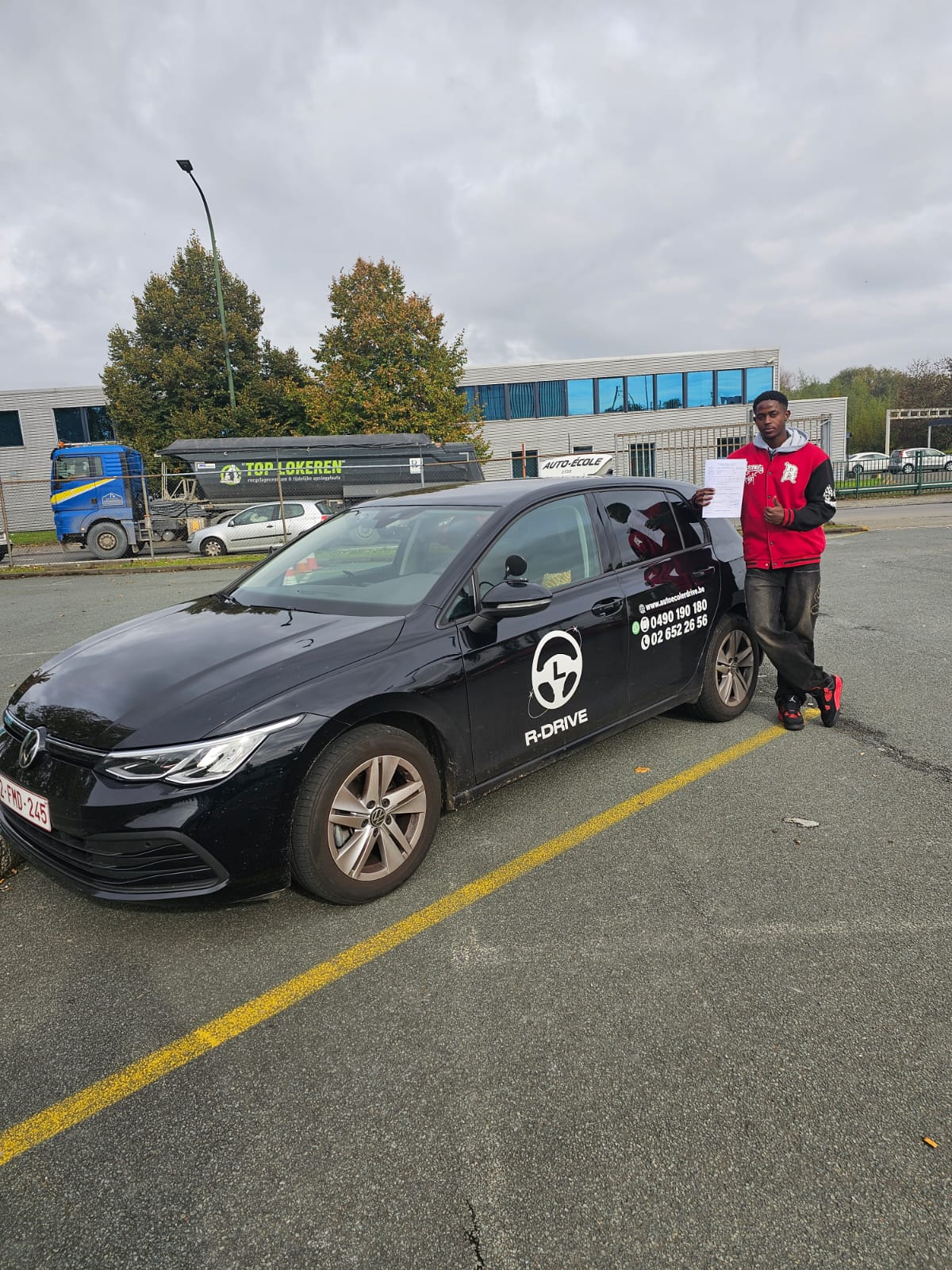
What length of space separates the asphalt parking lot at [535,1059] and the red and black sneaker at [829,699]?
3.32ft

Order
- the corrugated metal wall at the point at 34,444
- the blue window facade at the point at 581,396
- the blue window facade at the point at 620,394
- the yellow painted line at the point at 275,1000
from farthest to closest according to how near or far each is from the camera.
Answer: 1. the blue window facade at the point at 581,396
2. the blue window facade at the point at 620,394
3. the corrugated metal wall at the point at 34,444
4. the yellow painted line at the point at 275,1000

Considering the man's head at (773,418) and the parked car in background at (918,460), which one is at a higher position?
the man's head at (773,418)

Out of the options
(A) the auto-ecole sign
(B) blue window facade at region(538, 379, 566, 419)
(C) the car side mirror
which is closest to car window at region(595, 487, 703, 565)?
(C) the car side mirror

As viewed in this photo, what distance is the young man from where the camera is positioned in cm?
443

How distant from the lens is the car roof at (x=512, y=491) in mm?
3886

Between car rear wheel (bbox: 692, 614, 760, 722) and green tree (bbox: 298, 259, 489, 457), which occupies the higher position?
green tree (bbox: 298, 259, 489, 457)

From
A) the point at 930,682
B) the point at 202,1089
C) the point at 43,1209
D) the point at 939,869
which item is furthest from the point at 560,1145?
the point at 930,682

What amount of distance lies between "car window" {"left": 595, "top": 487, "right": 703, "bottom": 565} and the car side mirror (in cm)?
100

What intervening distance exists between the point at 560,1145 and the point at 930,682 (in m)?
4.83

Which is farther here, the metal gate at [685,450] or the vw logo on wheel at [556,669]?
the metal gate at [685,450]

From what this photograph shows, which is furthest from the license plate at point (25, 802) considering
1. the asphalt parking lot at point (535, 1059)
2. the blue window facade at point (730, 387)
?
the blue window facade at point (730, 387)

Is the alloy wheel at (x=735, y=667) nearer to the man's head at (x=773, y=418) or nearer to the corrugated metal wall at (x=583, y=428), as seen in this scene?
the man's head at (x=773, y=418)

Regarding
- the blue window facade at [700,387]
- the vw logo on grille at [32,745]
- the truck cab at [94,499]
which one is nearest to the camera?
the vw logo on grille at [32,745]

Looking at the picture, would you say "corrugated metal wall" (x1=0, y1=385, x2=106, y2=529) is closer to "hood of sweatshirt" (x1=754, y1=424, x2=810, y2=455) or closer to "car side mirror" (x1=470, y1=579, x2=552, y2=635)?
"hood of sweatshirt" (x1=754, y1=424, x2=810, y2=455)
